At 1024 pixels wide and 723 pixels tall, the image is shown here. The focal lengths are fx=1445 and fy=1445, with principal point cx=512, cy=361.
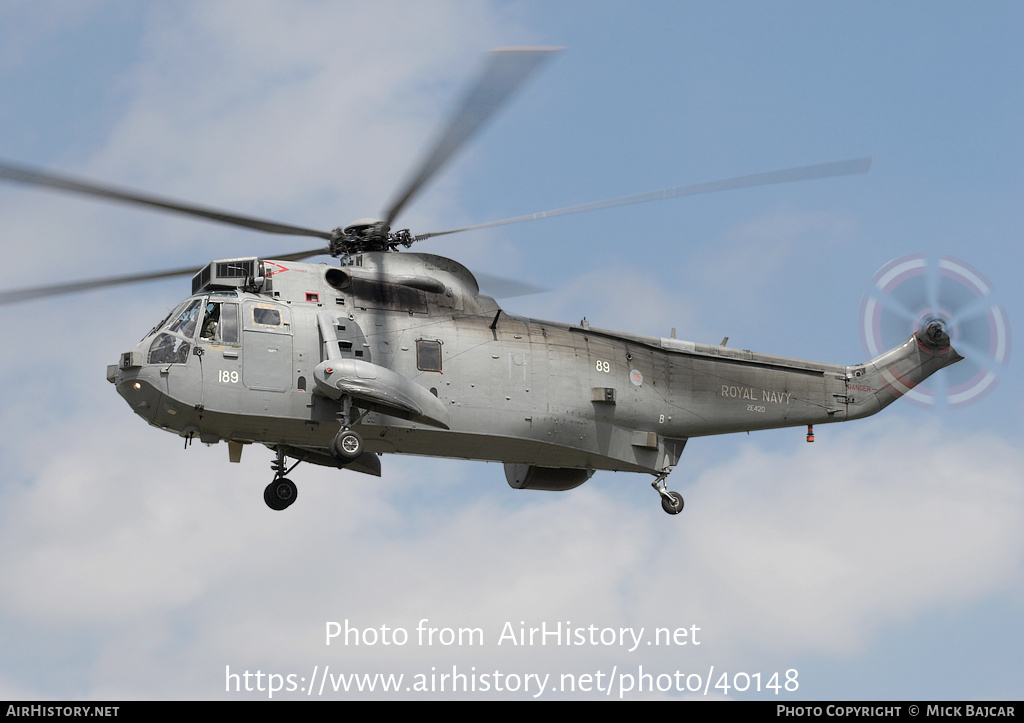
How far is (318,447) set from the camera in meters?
28.5

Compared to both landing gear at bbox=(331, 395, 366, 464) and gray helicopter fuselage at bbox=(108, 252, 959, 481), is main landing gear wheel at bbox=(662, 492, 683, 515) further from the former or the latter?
landing gear at bbox=(331, 395, 366, 464)

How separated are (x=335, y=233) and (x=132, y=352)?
5.14 meters

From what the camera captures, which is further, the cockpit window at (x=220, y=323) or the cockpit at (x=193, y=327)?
the cockpit window at (x=220, y=323)

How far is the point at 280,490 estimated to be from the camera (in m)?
28.9

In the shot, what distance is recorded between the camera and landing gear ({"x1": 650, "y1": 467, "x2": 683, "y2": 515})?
31.7m

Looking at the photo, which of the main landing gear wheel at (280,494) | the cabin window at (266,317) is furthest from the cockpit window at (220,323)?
the main landing gear wheel at (280,494)

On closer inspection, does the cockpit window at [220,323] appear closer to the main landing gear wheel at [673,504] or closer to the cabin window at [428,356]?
the cabin window at [428,356]

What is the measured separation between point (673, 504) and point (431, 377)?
679cm

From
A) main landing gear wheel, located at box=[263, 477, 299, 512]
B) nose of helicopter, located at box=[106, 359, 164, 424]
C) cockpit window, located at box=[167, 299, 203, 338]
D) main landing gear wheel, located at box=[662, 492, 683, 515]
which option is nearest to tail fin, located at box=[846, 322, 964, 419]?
main landing gear wheel, located at box=[662, 492, 683, 515]

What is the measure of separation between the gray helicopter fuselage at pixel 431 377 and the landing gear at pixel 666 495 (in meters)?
0.36

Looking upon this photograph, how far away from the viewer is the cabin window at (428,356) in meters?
28.3

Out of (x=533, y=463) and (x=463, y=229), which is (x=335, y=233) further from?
(x=533, y=463)
